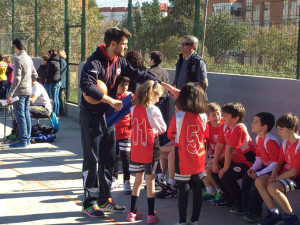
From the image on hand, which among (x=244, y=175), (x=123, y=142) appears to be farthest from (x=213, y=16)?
(x=244, y=175)

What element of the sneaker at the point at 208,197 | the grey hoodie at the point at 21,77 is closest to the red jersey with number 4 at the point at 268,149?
the sneaker at the point at 208,197

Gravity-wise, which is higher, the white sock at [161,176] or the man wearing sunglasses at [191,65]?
the man wearing sunglasses at [191,65]

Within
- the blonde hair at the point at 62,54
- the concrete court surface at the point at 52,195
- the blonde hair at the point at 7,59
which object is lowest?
the concrete court surface at the point at 52,195

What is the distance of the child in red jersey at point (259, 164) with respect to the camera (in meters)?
→ 5.55

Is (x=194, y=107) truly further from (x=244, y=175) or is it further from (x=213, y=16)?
(x=213, y=16)

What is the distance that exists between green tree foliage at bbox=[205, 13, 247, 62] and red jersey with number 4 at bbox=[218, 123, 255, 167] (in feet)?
7.63

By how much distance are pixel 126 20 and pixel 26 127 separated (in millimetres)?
3382

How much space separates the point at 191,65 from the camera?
716 cm

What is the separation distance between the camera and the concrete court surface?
5680 millimetres

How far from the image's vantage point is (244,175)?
583cm

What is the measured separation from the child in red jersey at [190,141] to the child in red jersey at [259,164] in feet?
2.18

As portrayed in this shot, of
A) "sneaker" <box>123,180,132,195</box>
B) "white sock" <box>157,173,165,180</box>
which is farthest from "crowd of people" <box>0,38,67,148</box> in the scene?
"white sock" <box>157,173,165,180</box>

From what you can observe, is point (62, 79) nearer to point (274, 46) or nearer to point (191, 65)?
point (191, 65)

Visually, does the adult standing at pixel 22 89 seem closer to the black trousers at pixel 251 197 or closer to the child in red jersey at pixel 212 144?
the child in red jersey at pixel 212 144
